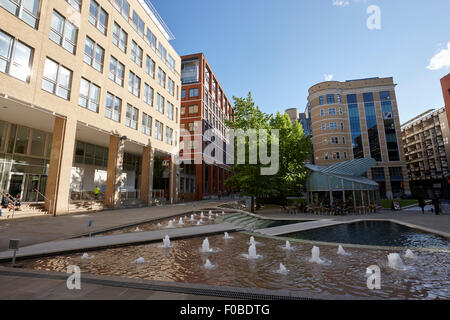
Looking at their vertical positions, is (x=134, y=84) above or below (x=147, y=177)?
above

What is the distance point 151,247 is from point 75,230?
4810mm

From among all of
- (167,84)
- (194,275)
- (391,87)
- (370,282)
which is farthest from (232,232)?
(391,87)

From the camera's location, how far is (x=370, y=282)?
4.45m

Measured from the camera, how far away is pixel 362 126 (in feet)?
166

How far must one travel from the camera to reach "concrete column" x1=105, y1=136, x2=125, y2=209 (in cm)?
2042

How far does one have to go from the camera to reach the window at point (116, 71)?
21.3 meters

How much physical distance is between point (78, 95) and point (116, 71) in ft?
19.9

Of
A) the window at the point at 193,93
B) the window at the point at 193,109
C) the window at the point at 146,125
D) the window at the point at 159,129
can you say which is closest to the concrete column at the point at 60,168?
the window at the point at 146,125

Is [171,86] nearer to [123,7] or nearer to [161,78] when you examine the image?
[161,78]

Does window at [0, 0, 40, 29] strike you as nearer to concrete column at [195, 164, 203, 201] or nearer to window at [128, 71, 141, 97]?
window at [128, 71, 141, 97]

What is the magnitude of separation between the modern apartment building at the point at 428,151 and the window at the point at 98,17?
2668 inches

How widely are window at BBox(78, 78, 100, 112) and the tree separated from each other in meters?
12.6

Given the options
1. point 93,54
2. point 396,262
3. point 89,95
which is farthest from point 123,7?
point 396,262
